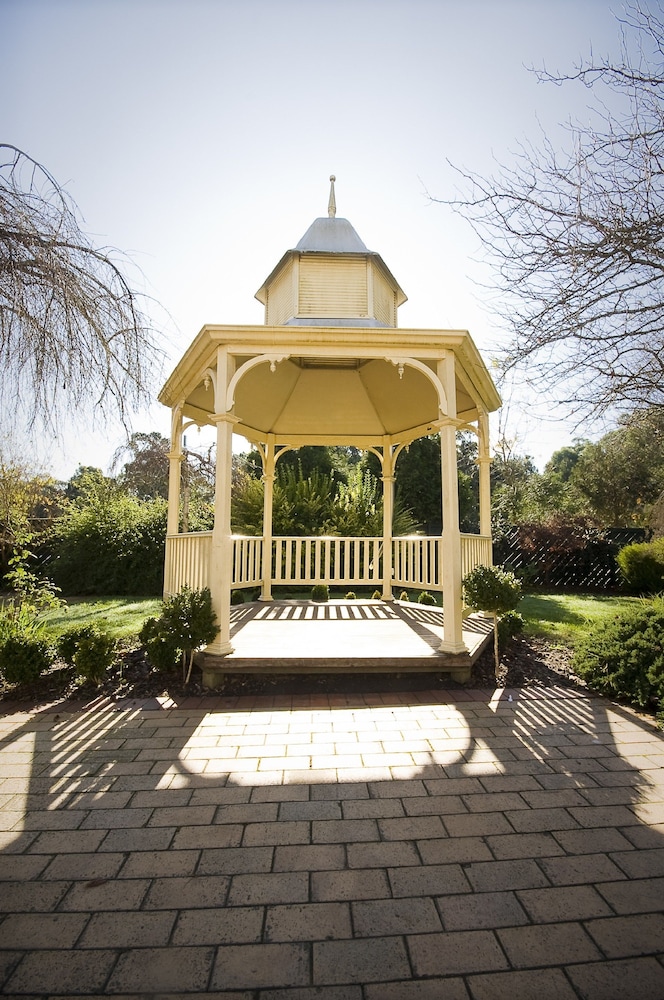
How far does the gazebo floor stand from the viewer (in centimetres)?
473

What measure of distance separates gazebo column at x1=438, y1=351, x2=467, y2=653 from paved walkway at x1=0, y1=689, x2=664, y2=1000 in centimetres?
120

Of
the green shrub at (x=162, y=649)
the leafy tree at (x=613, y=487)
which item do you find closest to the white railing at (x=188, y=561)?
the green shrub at (x=162, y=649)

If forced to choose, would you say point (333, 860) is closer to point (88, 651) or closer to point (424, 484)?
point (88, 651)

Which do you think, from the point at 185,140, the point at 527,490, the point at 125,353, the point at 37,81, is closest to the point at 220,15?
the point at 185,140

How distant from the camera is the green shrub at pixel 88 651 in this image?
14.7 feet

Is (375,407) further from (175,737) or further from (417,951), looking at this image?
(417,951)

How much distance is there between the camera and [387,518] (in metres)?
8.84

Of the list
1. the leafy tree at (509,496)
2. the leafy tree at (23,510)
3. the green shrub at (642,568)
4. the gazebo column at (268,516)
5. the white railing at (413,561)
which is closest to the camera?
the white railing at (413,561)

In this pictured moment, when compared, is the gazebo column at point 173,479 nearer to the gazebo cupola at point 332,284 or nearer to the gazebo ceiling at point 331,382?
the gazebo ceiling at point 331,382

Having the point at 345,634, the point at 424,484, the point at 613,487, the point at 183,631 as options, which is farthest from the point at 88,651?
the point at 613,487

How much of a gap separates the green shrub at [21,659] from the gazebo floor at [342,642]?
1471 mm

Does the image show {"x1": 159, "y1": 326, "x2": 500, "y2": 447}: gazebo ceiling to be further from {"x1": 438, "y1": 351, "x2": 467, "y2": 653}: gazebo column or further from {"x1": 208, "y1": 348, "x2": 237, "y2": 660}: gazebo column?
{"x1": 438, "y1": 351, "x2": 467, "y2": 653}: gazebo column

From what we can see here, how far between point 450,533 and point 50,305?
3910 millimetres

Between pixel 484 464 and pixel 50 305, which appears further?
pixel 484 464
